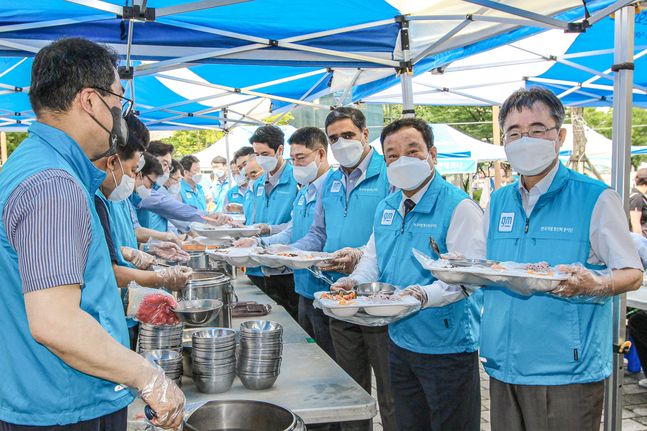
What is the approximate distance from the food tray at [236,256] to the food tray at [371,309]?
1.32m

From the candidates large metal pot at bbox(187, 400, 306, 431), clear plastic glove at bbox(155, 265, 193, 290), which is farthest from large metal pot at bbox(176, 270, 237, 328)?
large metal pot at bbox(187, 400, 306, 431)

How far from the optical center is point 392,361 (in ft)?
9.37

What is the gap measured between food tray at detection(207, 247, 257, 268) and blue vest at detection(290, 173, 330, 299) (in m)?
0.41

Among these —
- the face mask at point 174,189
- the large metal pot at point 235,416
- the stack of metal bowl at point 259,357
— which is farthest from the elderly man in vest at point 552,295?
the face mask at point 174,189

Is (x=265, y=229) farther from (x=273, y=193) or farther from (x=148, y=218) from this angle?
(x=148, y=218)

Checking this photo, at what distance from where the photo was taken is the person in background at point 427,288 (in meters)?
2.62

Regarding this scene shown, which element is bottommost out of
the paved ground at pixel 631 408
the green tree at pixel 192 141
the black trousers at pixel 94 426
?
the paved ground at pixel 631 408

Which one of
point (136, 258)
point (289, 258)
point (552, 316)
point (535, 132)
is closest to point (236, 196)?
point (289, 258)

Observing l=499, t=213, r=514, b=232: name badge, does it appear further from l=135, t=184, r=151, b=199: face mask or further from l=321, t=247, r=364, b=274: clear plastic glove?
l=135, t=184, r=151, b=199: face mask

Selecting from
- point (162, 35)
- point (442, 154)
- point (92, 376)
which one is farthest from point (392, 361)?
point (442, 154)

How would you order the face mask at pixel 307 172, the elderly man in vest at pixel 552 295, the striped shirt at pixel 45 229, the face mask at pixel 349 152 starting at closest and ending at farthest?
the striped shirt at pixel 45 229 → the elderly man in vest at pixel 552 295 → the face mask at pixel 349 152 → the face mask at pixel 307 172

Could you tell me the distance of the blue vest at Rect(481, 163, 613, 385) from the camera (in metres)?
2.15

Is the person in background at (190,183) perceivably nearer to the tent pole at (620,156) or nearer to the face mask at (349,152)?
the face mask at (349,152)

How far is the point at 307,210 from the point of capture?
441cm
